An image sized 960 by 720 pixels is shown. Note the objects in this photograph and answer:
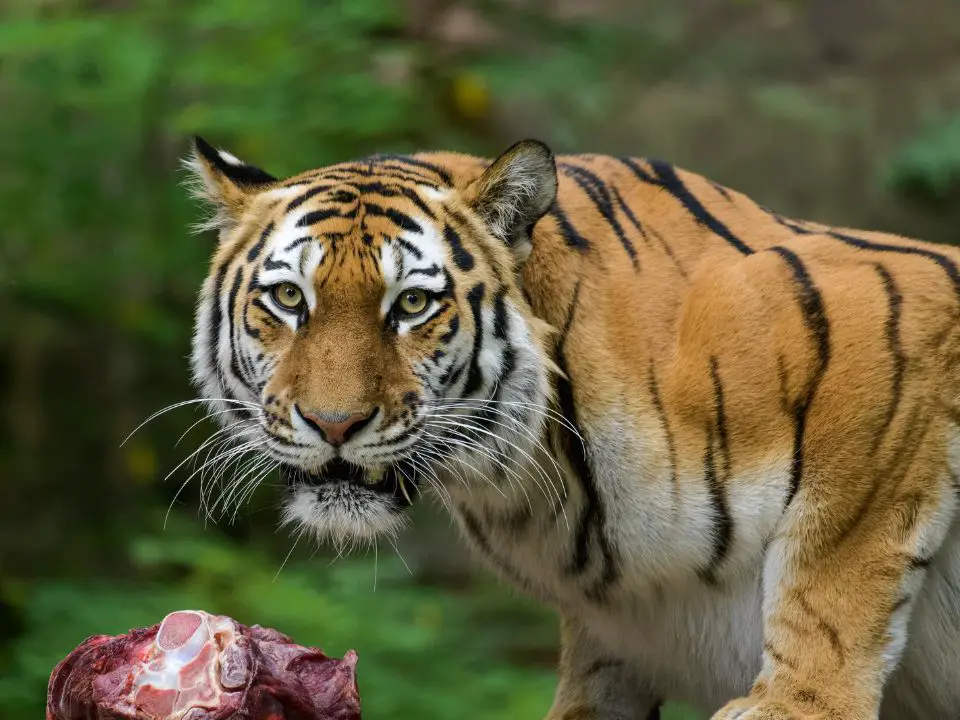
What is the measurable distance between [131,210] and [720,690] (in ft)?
12.1

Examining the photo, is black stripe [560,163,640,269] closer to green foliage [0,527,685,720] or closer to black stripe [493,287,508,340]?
black stripe [493,287,508,340]

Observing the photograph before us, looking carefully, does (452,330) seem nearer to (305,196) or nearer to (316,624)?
(305,196)

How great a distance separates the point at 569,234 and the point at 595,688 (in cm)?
100

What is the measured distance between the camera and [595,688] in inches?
114

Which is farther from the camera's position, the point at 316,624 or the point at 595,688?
the point at 316,624

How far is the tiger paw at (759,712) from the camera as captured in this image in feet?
7.80

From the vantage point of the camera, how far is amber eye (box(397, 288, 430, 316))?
236cm

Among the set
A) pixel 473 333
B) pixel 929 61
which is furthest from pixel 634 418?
pixel 929 61

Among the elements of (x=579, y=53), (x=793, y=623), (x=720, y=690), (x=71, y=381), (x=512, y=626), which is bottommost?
(x=512, y=626)

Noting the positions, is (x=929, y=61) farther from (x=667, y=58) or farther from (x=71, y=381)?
(x=71, y=381)

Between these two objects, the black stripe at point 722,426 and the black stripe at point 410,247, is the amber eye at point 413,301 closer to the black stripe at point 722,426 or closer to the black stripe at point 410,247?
the black stripe at point 410,247

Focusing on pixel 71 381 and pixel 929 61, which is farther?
pixel 929 61

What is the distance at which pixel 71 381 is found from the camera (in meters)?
6.58

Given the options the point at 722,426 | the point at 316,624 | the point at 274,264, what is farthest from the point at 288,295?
the point at 316,624
